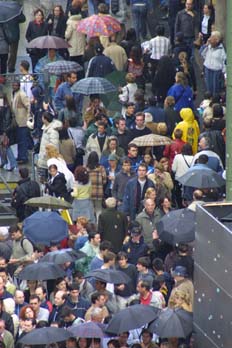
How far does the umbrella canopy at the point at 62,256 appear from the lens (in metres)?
26.9

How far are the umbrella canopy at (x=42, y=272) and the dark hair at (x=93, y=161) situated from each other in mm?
4070

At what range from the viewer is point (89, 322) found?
25.0 m

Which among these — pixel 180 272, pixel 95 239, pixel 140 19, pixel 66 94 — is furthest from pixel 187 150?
pixel 140 19

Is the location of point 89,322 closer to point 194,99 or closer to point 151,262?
point 151,262

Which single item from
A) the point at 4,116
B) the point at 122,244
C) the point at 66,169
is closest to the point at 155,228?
the point at 122,244

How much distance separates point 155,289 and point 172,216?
5.06 feet

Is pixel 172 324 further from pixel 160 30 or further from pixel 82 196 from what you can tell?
pixel 160 30

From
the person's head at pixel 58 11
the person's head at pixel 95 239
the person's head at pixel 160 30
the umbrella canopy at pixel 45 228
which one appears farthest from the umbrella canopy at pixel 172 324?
the person's head at pixel 58 11

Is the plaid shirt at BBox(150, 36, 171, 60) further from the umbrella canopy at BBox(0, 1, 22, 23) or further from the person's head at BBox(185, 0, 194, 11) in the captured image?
the umbrella canopy at BBox(0, 1, 22, 23)

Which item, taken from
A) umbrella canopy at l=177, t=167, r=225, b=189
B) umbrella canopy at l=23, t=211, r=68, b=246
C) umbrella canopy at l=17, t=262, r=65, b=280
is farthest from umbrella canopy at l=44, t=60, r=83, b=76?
umbrella canopy at l=17, t=262, r=65, b=280

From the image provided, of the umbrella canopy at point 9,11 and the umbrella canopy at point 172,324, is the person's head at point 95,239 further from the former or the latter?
the umbrella canopy at point 9,11

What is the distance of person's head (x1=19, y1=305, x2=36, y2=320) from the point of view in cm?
2542

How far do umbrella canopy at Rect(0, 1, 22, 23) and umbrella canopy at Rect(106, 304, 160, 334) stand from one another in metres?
10.9

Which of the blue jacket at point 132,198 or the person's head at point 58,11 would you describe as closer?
the blue jacket at point 132,198
